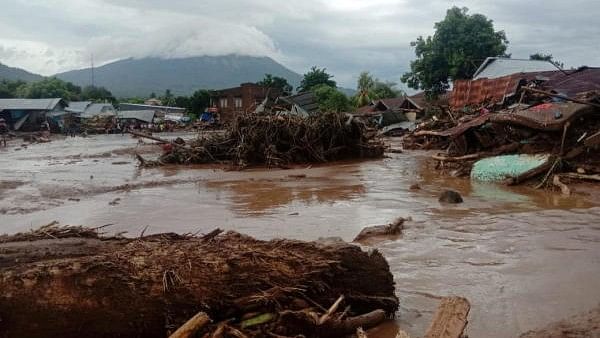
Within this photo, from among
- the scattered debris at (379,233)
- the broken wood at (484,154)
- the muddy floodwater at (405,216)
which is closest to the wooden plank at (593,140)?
the muddy floodwater at (405,216)

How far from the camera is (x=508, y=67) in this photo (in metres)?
29.0

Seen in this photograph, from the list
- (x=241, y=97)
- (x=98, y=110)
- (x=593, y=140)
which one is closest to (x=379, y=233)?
(x=593, y=140)

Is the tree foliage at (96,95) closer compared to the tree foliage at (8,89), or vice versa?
the tree foliage at (8,89)

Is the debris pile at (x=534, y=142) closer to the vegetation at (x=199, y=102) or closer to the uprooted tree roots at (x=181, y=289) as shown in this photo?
the uprooted tree roots at (x=181, y=289)

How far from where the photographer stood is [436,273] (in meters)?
5.24

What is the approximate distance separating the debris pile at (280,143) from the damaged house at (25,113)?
109 feet

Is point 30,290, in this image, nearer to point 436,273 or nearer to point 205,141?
point 436,273

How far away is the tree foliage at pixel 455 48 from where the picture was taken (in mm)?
37281

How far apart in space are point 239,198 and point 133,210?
208 centimetres

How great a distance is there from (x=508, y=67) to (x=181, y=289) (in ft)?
94.3

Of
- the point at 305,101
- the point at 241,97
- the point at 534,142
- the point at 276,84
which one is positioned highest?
the point at 276,84

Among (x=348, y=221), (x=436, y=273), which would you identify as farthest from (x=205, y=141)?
(x=436, y=273)

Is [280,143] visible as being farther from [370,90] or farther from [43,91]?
[43,91]

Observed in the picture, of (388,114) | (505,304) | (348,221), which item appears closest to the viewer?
(505,304)
